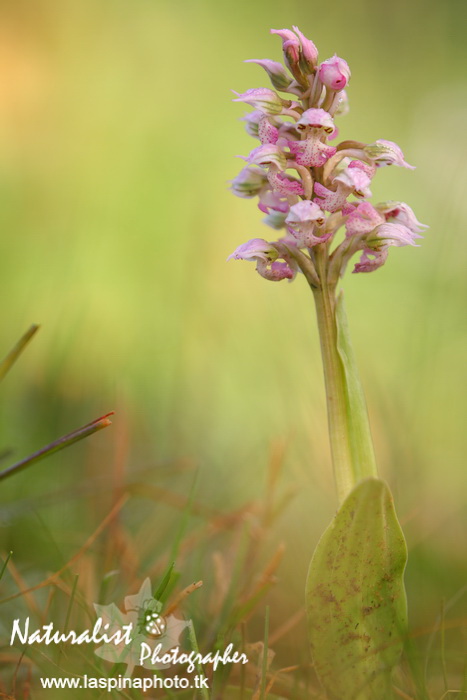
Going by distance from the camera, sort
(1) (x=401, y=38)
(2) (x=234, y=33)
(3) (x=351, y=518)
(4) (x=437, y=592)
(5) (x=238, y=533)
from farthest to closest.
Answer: (2) (x=234, y=33) < (1) (x=401, y=38) < (5) (x=238, y=533) < (4) (x=437, y=592) < (3) (x=351, y=518)

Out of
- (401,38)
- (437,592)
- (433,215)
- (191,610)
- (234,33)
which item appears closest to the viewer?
(191,610)

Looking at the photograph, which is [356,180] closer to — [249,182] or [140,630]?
[249,182]

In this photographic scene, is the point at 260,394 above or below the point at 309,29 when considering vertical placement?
below

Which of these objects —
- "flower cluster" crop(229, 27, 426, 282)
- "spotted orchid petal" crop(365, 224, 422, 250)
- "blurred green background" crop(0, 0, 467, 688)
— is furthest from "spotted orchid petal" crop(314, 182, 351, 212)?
"blurred green background" crop(0, 0, 467, 688)

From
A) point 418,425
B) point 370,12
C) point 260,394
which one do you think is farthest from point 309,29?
point 418,425

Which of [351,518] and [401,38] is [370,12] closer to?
[401,38]

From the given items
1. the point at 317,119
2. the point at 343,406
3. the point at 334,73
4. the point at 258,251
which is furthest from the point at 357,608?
the point at 334,73

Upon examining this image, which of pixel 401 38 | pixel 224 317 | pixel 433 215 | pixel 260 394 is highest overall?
pixel 401 38
